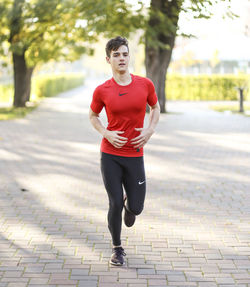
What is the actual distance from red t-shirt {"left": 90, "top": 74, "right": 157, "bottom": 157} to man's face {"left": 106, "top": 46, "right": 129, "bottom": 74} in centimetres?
12

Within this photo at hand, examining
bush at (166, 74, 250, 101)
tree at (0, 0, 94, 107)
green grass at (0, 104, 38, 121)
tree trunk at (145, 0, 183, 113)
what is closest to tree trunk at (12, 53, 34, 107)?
tree at (0, 0, 94, 107)

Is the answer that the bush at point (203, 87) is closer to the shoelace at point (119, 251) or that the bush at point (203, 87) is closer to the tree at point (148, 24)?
the tree at point (148, 24)

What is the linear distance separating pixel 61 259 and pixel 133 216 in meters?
0.73

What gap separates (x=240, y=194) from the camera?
23.2ft

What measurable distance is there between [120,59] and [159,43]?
1376 cm

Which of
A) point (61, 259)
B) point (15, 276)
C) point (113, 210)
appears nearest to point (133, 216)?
point (113, 210)

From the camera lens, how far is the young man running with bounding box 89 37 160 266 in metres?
4.05

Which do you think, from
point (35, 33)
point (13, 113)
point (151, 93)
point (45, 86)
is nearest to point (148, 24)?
point (35, 33)

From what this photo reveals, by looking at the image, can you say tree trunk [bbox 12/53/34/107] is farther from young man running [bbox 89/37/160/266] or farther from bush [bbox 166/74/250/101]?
young man running [bbox 89/37/160/266]

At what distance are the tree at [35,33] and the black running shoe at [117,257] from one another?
14149mm

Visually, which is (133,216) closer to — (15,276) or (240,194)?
(15,276)

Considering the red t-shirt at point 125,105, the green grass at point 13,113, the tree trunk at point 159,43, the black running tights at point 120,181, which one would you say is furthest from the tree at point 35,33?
the black running tights at point 120,181

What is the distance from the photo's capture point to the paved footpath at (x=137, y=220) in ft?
13.7

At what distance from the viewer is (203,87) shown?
1206 inches
